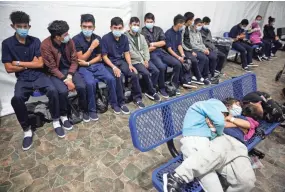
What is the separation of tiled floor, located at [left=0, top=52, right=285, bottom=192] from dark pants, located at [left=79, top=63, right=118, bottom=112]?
39cm

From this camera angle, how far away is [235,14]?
702cm

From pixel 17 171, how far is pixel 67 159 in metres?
0.56

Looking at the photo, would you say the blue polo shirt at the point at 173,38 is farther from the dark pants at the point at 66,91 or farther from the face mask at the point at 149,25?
the dark pants at the point at 66,91

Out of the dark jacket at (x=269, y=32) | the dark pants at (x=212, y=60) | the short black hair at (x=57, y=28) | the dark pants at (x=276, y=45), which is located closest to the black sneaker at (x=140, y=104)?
the short black hair at (x=57, y=28)

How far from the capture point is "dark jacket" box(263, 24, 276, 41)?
8059mm

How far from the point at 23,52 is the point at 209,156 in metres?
2.84

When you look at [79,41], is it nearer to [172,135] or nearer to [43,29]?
[43,29]

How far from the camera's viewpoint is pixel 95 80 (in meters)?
3.37

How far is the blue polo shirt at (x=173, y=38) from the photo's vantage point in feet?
15.3

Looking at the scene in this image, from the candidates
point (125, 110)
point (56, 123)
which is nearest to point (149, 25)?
point (125, 110)

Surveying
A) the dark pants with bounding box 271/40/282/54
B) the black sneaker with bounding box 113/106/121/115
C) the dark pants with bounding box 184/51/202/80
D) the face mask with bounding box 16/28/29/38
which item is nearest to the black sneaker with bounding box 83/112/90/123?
the black sneaker with bounding box 113/106/121/115

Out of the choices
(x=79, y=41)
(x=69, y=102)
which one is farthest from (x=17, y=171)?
(x=79, y=41)

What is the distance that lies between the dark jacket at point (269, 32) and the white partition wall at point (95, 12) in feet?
8.15

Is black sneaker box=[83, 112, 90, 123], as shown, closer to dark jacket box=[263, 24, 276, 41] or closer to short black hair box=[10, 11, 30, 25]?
short black hair box=[10, 11, 30, 25]
